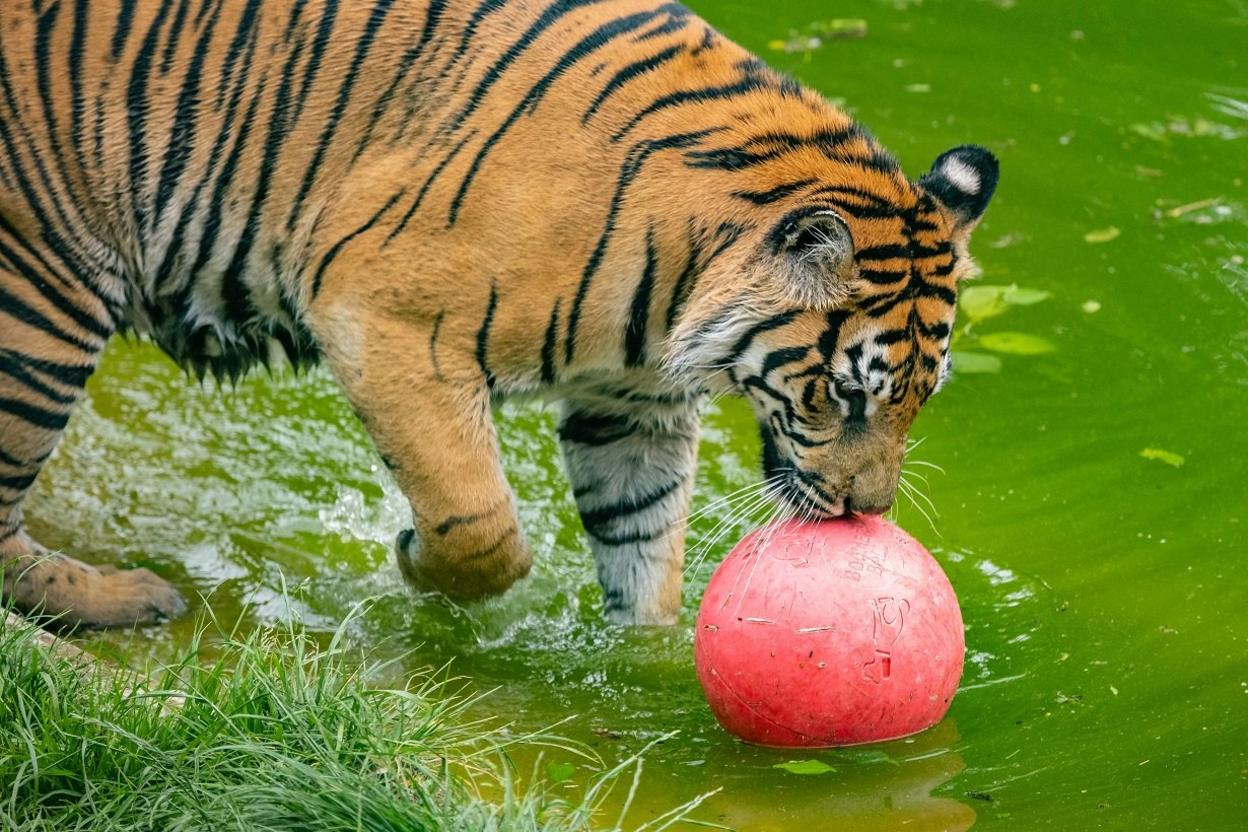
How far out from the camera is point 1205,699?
4.35 m

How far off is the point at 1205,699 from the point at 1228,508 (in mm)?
1114

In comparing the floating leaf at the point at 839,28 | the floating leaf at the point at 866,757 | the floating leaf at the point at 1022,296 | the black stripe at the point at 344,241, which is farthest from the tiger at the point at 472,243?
the floating leaf at the point at 839,28

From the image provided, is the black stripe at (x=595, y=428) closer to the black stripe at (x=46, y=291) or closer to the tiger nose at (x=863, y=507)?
the tiger nose at (x=863, y=507)

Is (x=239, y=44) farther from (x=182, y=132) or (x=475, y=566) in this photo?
(x=475, y=566)

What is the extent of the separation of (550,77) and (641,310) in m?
0.62

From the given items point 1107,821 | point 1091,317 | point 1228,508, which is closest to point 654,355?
point 1107,821

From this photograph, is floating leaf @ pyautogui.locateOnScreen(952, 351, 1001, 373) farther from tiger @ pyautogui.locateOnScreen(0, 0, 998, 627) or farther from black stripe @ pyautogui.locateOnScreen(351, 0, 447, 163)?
black stripe @ pyautogui.locateOnScreen(351, 0, 447, 163)

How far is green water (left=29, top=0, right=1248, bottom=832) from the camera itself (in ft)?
13.2

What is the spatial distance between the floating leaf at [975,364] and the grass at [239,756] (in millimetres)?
2951

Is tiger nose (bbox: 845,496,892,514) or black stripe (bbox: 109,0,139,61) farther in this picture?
black stripe (bbox: 109,0,139,61)

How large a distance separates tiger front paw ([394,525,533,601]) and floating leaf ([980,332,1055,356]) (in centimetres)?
244

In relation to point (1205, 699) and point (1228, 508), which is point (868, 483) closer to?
point (1205, 699)

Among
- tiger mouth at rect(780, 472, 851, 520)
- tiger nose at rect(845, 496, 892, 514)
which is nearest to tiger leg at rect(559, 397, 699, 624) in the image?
tiger mouth at rect(780, 472, 851, 520)

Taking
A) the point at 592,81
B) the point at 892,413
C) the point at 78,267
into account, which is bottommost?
the point at 78,267
